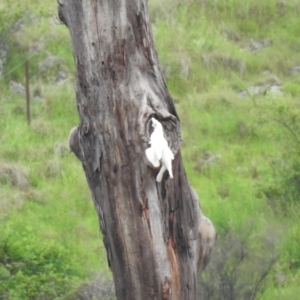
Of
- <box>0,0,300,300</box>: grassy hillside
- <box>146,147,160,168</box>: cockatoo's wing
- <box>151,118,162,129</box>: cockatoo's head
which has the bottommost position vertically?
<box>0,0,300,300</box>: grassy hillside

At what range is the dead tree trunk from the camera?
600 cm

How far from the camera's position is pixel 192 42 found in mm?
19594

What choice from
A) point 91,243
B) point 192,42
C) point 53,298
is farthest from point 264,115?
point 192,42

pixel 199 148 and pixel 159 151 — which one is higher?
pixel 159 151

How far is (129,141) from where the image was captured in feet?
19.6

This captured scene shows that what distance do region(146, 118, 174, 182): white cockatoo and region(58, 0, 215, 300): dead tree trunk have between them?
68mm

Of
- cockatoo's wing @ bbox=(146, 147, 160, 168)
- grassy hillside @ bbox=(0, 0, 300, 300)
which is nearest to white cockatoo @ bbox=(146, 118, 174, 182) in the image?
cockatoo's wing @ bbox=(146, 147, 160, 168)

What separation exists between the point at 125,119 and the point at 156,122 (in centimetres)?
22

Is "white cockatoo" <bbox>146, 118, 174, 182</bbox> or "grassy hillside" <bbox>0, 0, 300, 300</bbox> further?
"grassy hillside" <bbox>0, 0, 300, 300</bbox>

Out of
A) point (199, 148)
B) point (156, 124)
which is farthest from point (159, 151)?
point (199, 148)

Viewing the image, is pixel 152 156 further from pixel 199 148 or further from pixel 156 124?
pixel 199 148

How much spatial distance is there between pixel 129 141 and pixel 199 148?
936 cm

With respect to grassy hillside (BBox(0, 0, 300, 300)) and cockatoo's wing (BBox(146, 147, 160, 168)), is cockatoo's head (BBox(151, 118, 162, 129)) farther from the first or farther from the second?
grassy hillside (BBox(0, 0, 300, 300))

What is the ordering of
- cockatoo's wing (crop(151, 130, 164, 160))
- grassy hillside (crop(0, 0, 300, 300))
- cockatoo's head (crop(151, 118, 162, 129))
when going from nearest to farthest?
1. cockatoo's wing (crop(151, 130, 164, 160))
2. cockatoo's head (crop(151, 118, 162, 129))
3. grassy hillside (crop(0, 0, 300, 300))
